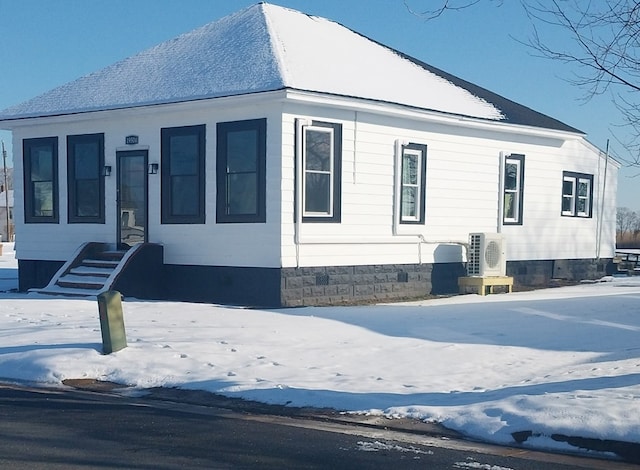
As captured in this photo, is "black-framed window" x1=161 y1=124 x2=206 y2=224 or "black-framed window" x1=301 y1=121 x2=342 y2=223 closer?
"black-framed window" x1=301 y1=121 x2=342 y2=223

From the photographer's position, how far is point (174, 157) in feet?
57.7

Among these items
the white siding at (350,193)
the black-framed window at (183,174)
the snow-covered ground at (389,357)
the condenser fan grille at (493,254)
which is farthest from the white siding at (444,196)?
the black-framed window at (183,174)

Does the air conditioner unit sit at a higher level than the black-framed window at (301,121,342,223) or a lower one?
lower

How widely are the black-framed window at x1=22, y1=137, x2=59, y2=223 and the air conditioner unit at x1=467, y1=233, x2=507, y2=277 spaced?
33.1 ft

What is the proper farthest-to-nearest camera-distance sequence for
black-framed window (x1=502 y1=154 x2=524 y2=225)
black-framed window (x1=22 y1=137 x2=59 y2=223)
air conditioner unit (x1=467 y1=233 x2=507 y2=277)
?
black-framed window (x1=502 y1=154 x2=524 y2=225)
black-framed window (x1=22 y1=137 x2=59 y2=223)
air conditioner unit (x1=467 y1=233 x2=507 y2=277)

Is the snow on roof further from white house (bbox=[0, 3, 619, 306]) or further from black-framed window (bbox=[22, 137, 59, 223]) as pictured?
black-framed window (bbox=[22, 137, 59, 223])

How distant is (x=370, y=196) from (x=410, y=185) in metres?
1.46

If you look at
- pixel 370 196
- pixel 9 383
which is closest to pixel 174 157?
pixel 370 196

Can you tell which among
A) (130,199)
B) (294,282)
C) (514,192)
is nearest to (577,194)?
(514,192)

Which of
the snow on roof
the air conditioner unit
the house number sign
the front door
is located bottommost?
the air conditioner unit

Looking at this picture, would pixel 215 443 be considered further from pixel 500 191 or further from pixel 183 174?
pixel 500 191

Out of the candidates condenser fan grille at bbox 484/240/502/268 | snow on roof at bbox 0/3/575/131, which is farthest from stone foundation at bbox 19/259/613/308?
snow on roof at bbox 0/3/575/131

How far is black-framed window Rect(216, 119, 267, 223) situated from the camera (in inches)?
634

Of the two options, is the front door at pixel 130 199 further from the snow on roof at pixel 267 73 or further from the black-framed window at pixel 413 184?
the black-framed window at pixel 413 184
